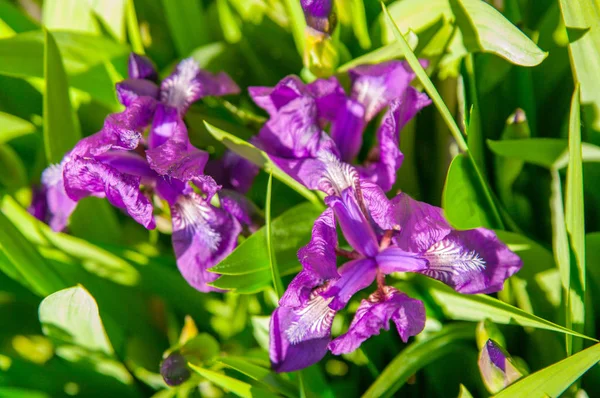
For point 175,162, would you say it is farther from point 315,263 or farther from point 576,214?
point 576,214

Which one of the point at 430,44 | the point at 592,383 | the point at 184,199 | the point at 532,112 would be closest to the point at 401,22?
the point at 430,44

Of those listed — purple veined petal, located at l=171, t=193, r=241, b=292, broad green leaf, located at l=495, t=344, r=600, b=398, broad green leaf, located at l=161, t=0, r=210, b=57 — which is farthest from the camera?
broad green leaf, located at l=161, t=0, r=210, b=57

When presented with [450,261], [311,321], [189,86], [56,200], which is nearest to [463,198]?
[450,261]

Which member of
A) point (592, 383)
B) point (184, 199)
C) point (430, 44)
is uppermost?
point (430, 44)

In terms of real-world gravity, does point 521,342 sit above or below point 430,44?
below

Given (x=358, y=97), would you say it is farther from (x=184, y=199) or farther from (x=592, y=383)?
(x=592, y=383)

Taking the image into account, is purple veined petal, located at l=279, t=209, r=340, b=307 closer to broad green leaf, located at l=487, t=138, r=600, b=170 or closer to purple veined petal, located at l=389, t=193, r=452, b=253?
purple veined petal, located at l=389, t=193, r=452, b=253

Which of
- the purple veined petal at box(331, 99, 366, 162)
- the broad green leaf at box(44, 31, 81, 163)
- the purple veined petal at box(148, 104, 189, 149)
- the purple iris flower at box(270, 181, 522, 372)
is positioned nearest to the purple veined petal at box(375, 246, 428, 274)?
the purple iris flower at box(270, 181, 522, 372)

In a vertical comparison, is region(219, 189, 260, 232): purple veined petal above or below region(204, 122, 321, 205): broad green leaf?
below
